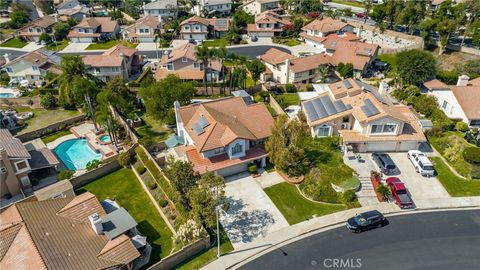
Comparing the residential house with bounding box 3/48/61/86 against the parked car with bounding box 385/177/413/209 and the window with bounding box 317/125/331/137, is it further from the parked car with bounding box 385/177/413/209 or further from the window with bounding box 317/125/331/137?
the parked car with bounding box 385/177/413/209

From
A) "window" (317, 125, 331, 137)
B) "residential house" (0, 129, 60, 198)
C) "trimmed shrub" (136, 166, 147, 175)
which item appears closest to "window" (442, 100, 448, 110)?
"window" (317, 125, 331, 137)

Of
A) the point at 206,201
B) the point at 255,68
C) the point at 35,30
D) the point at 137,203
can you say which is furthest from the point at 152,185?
the point at 35,30

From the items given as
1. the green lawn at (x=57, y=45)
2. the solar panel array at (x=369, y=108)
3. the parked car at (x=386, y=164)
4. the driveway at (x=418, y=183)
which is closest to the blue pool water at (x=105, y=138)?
the solar panel array at (x=369, y=108)

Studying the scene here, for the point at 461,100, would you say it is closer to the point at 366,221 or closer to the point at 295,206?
the point at 366,221
